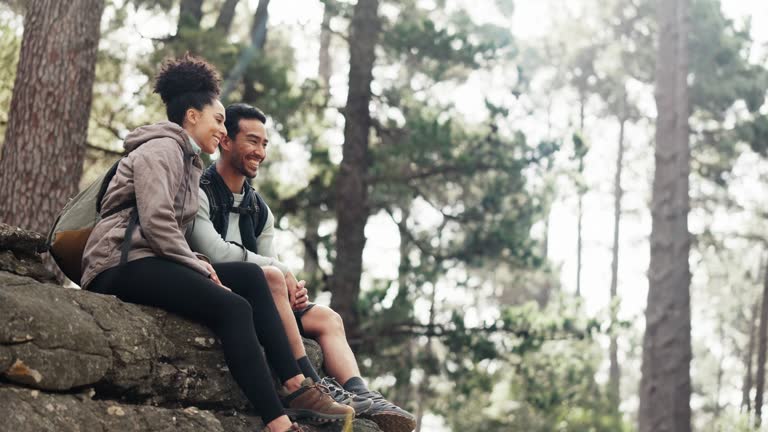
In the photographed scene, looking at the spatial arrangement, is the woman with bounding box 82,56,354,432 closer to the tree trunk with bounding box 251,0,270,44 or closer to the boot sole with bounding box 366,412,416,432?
the boot sole with bounding box 366,412,416,432

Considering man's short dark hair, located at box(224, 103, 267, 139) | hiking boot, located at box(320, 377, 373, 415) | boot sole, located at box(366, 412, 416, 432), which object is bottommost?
boot sole, located at box(366, 412, 416, 432)

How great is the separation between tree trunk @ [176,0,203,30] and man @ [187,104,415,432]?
22.7ft

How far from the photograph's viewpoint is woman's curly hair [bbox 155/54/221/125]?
427cm

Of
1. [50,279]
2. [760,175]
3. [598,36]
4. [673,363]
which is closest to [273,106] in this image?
[673,363]

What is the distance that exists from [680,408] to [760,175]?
12637mm

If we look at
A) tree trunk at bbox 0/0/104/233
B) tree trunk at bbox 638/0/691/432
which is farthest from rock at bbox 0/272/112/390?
tree trunk at bbox 638/0/691/432

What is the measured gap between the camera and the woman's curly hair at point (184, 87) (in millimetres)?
4270

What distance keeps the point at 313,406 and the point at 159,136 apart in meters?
1.36

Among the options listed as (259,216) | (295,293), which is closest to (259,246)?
(259,216)

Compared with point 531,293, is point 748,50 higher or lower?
higher

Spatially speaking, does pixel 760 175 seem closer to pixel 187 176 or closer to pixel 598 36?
pixel 598 36

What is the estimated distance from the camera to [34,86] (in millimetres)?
6770

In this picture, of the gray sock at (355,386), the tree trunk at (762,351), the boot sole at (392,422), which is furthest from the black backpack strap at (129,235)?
the tree trunk at (762,351)

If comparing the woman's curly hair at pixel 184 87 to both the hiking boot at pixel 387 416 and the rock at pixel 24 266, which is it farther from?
the hiking boot at pixel 387 416
